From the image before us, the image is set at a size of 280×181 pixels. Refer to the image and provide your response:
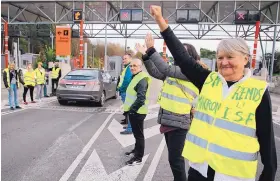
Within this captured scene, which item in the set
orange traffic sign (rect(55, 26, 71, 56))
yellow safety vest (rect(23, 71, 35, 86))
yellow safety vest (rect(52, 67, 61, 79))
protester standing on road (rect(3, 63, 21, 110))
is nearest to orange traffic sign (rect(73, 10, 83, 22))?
orange traffic sign (rect(55, 26, 71, 56))

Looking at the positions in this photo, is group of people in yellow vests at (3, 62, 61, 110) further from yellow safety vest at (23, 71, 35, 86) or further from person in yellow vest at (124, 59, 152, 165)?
person in yellow vest at (124, 59, 152, 165)

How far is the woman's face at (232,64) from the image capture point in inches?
75.2

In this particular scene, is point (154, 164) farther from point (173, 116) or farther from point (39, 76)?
point (39, 76)

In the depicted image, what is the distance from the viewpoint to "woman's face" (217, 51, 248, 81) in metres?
1.91

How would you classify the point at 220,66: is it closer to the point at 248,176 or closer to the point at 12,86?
the point at 248,176

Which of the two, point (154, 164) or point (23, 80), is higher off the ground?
point (23, 80)

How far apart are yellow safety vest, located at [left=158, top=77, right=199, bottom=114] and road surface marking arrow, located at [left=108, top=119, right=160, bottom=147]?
2.87 metres

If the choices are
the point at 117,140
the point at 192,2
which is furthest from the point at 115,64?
the point at 117,140

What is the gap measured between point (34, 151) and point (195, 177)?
3965mm

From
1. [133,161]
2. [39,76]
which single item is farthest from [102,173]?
[39,76]

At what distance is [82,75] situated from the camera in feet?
36.0

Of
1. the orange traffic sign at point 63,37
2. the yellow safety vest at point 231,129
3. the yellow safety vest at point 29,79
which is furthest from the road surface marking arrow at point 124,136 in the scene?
the orange traffic sign at point 63,37

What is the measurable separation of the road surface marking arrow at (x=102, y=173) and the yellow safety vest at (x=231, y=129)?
2360 mm

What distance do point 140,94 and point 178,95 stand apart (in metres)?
1.45
